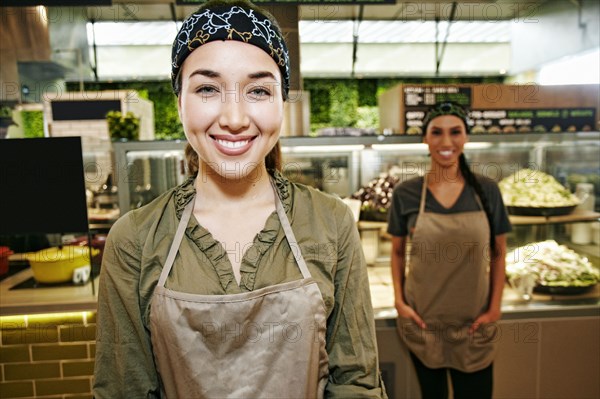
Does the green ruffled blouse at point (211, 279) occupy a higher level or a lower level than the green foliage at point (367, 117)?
lower

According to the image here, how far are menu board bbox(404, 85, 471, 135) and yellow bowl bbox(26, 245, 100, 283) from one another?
1.89 metres

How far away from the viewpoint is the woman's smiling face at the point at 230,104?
41.8 inches

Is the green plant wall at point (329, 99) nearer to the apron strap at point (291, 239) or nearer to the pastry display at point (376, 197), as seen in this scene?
the pastry display at point (376, 197)

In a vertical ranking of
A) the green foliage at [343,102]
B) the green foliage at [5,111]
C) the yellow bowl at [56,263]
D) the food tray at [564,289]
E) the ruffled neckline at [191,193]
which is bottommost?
the food tray at [564,289]

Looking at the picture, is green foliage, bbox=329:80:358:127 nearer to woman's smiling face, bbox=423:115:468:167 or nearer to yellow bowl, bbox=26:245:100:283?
woman's smiling face, bbox=423:115:468:167

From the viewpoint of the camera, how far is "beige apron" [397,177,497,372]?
203 centimetres

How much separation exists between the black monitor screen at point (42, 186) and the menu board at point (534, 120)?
2096mm

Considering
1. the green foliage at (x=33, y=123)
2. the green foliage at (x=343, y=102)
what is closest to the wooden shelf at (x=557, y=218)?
the green foliage at (x=343, y=102)

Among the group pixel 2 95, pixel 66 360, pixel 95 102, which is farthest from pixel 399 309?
pixel 95 102

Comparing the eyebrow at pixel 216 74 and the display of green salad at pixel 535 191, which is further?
the display of green salad at pixel 535 191

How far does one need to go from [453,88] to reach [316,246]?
1904mm

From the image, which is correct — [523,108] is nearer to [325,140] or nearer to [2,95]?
[325,140]

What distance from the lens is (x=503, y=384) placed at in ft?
7.85

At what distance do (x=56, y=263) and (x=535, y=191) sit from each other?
2.56m
